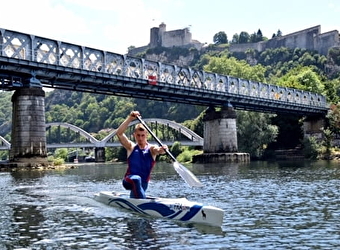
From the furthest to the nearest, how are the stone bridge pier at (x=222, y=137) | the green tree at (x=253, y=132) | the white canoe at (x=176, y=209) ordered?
the green tree at (x=253, y=132) → the stone bridge pier at (x=222, y=137) → the white canoe at (x=176, y=209)

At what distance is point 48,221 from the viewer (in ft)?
66.7

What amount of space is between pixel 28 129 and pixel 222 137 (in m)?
43.3

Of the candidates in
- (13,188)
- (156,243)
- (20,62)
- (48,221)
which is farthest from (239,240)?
(20,62)

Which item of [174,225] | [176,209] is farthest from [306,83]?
[174,225]

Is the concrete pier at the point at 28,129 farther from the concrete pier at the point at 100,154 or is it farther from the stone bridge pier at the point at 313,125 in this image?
the concrete pier at the point at 100,154

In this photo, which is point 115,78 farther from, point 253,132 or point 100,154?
point 100,154

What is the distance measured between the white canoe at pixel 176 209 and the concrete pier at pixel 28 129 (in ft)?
126

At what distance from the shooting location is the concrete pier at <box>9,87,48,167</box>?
59.5 m


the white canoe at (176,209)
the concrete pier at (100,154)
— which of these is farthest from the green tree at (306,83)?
the white canoe at (176,209)

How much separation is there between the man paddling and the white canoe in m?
0.59

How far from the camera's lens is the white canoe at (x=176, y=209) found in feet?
60.9

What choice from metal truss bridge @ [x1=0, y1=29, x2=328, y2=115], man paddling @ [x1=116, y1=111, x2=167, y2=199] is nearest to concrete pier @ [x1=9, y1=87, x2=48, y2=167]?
metal truss bridge @ [x1=0, y1=29, x2=328, y2=115]

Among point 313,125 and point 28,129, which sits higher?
point 313,125

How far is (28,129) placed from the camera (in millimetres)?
60188
